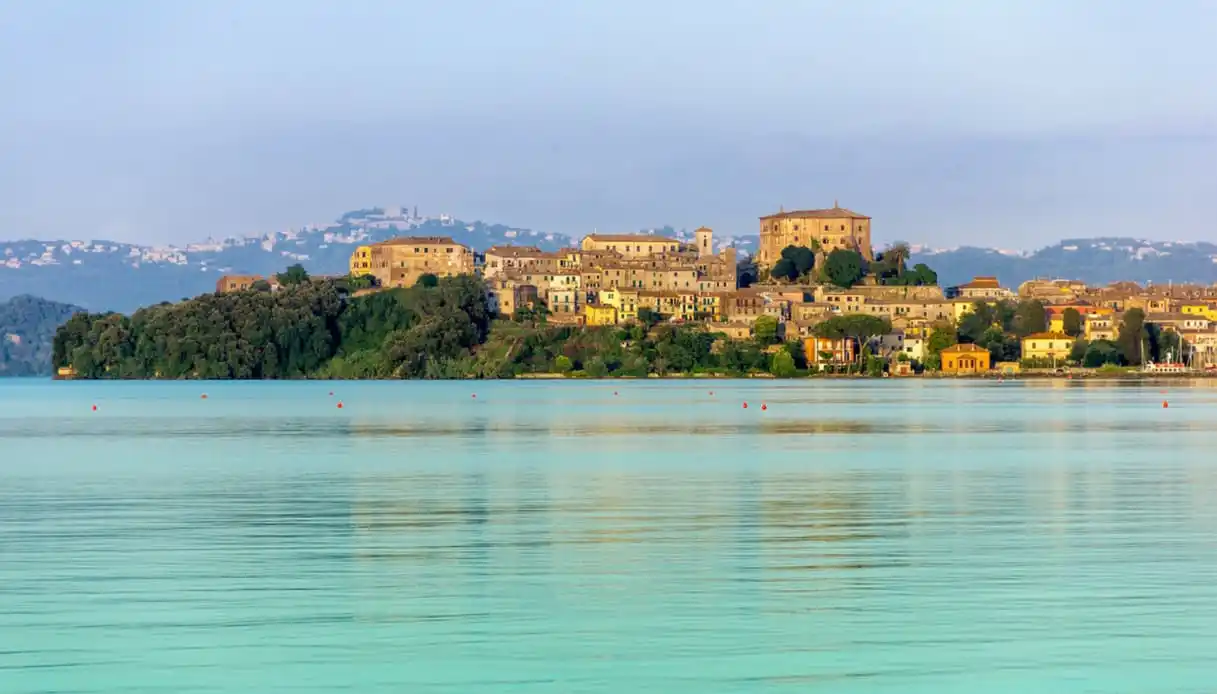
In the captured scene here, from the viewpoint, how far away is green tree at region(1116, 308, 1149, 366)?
469ft

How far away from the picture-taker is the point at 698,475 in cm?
3102

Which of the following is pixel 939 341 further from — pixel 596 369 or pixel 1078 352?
pixel 596 369

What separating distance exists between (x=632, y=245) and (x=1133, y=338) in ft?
164

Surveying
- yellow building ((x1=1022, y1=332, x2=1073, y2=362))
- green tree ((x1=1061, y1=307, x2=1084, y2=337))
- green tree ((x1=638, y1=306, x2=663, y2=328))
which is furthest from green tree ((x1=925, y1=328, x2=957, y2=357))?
green tree ((x1=638, y1=306, x2=663, y2=328))

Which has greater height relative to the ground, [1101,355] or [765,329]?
[765,329]

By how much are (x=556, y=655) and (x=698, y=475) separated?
18.3 m

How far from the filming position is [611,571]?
17.2m

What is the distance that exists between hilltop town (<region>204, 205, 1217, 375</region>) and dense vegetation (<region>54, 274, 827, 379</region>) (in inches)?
133

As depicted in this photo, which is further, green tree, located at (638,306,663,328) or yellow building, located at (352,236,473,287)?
yellow building, located at (352,236,473,287)

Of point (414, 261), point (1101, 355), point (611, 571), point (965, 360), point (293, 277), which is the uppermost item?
point (414, 261)

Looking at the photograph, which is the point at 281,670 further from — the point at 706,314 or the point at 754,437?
the point at 706,314

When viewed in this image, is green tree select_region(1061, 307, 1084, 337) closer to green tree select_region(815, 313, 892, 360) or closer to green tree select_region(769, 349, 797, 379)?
green tree select_region(815, 313, 892, 360)

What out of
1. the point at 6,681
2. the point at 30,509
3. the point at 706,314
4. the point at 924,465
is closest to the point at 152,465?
the point at 30,509

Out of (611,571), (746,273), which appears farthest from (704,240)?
(611,571)
